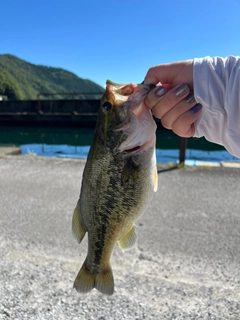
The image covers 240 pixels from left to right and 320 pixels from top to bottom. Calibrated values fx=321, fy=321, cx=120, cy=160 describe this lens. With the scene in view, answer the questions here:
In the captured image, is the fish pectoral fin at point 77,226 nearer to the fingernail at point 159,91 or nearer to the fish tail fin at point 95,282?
the fish tail fin at point 95,282

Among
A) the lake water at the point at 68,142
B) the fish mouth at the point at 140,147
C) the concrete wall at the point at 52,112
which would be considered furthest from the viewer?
the concrete wall at the point at 52,112

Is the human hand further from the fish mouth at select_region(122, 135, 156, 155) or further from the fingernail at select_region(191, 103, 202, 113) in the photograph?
the fish mouth at select_region(122, 135, 156, 155)

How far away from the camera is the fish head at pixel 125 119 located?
5.70ft

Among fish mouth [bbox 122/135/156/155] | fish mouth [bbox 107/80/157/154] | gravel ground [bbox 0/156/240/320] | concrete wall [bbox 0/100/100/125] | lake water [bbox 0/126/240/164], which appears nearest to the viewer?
fish mouth [bbox 107/80/157/154]

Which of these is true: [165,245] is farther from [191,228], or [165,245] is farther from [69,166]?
[69,166]

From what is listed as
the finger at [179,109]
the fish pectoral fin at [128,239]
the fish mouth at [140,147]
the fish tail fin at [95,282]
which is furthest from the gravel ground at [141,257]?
the finger at [179,109]

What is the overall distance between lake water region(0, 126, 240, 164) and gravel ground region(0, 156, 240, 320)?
9.59 metres

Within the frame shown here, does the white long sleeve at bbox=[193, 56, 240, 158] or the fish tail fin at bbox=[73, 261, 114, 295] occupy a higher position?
the white long sleeve at bbox=[193, 56, 240, 158]

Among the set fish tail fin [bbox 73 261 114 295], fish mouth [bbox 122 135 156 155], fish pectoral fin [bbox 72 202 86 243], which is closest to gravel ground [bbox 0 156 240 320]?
fish tail fin [bbox 73 261 114 295]

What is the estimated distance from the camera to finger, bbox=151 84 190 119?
165 cm

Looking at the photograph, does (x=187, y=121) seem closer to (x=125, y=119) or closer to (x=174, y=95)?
(x=174, y=95)

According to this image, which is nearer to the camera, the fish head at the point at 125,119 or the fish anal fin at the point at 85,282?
the fish head at the point at 125,119

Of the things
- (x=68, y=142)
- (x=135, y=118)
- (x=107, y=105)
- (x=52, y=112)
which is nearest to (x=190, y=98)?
(x=135, y=118)

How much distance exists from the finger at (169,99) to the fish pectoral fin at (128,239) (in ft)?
2.69
